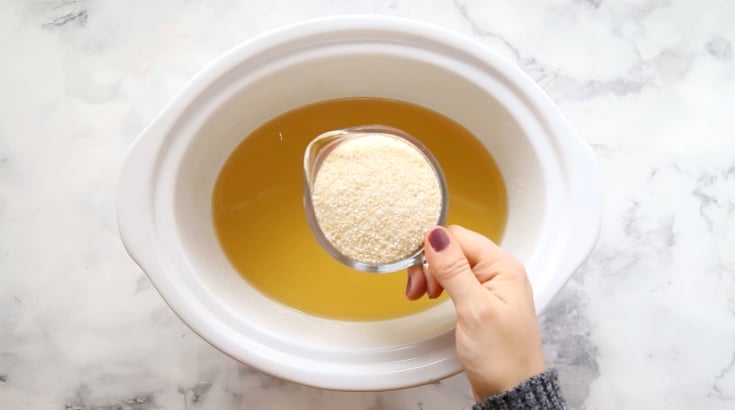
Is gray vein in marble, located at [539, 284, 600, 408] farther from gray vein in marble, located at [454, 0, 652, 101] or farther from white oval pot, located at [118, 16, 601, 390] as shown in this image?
gray vein in marble, located at [454, 0, 652, 101]

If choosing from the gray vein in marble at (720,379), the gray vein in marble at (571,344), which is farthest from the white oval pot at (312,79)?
the gray vein in marble at (720,379)

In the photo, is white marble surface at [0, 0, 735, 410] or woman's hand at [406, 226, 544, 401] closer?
woman's hand at [406, 226, 544, 401]

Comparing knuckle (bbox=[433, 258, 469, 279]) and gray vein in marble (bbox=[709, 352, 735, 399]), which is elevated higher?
knuckle (bbox=[433, 258, 469, 279])

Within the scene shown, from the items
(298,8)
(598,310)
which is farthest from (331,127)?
(598,310)

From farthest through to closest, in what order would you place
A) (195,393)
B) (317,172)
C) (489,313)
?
(195,393) < (317,172) < (489,313)

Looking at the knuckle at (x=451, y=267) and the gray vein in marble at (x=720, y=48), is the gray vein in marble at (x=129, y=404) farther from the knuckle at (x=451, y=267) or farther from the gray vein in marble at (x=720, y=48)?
the gray vein in marble at (x=720, y=48)

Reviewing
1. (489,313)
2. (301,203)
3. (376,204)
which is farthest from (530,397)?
(301,203)

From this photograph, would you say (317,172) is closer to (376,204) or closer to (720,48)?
(376,204)

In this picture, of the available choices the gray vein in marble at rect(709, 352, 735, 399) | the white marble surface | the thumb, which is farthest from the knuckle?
the gray vein in marble at rect(709, 352, 735, 399)

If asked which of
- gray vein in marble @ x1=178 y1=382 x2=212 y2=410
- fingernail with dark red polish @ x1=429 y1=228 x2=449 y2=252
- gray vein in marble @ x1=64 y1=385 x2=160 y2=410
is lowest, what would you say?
gray vein in marble @ x1=178 y1=382 x2=212 y2=410
